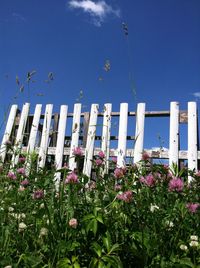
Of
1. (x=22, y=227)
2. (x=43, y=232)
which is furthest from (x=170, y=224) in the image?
(x=22, y=227)

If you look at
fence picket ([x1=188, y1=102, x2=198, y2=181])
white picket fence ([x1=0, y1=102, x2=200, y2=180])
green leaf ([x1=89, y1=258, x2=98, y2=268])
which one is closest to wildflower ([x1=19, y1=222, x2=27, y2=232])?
green leaf ([x1=89, y1=258, x2=98, y2=268])

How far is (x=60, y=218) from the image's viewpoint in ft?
5.05

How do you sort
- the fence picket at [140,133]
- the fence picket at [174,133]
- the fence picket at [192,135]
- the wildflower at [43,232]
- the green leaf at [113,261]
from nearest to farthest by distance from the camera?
the green leaf at [113,261]
the wildflower at [43,232]
the fence picket at [192,135]
the fence picket at [174,133]
the fence picket at [140,133]

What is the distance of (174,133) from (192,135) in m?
0.27

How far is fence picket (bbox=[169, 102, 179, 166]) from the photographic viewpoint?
488 centimetres

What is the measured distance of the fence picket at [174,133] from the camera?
4.88 m

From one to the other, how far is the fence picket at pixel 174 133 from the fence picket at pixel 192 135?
0.18m

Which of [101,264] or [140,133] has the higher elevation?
[140,133]

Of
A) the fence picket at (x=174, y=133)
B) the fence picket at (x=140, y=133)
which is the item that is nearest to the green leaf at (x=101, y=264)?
the fence picket at (x=174, y=133)

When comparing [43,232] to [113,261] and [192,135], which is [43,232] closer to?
[113,261]

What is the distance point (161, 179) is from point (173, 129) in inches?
128

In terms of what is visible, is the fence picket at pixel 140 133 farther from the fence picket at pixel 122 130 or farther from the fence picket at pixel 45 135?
the fence picket at pixel 45 135

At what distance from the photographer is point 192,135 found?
484cm

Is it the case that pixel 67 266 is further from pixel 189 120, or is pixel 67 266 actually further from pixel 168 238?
pixel 189 120
